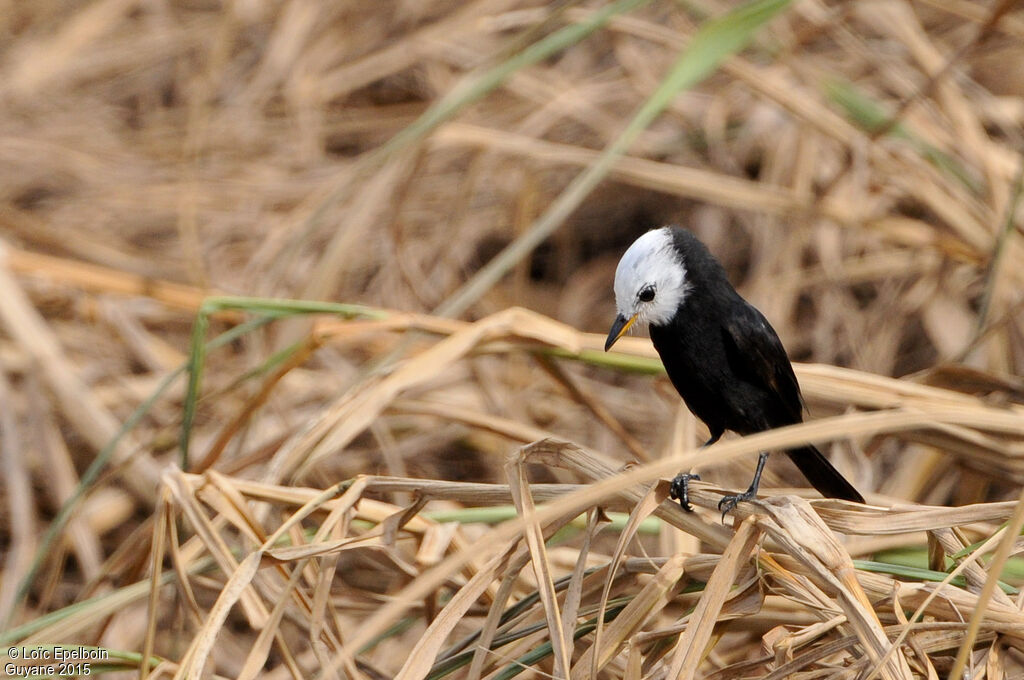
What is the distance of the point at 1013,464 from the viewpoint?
233 cm

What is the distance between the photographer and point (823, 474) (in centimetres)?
230

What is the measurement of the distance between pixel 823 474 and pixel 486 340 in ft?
2.76

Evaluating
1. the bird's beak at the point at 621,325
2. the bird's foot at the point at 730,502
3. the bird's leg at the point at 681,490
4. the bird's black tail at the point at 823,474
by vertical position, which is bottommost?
the bird's black tail at the point at 823,474

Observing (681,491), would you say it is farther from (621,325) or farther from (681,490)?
(621,325)

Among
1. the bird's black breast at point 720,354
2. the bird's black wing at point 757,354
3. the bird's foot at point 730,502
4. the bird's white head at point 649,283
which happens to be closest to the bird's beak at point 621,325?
the bird's white head at point 649,283

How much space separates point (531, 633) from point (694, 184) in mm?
2482

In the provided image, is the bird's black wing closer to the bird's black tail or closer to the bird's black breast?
the bird's black breast

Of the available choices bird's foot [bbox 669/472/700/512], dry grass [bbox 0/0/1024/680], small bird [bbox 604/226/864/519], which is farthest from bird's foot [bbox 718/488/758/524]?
small bird [bbox 604/226/864/519]

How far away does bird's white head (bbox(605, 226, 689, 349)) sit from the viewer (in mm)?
2221

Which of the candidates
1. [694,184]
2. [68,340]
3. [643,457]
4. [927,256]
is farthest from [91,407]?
[927,256]

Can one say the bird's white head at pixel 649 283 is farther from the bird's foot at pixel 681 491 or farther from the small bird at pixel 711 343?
the bird's foot at pixel 681 491

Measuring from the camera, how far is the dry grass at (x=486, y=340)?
163cm

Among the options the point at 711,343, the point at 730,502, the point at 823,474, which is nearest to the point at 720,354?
the point at 711,343

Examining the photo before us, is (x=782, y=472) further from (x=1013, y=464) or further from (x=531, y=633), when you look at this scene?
(x=531, y=633)
